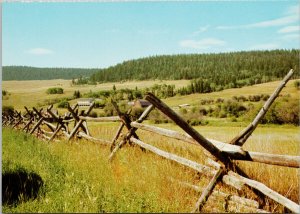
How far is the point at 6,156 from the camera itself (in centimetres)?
629

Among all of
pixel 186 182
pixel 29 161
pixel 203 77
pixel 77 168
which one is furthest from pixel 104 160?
pixel 203 77

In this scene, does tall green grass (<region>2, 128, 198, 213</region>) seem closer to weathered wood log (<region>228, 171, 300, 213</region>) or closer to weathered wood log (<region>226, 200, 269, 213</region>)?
weathered wood log (<region>226, 200, 269, 213</region>)

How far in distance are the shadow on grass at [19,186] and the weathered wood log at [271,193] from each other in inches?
83.3

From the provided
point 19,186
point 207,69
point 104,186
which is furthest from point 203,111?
point 104,186

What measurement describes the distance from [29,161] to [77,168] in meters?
1.06

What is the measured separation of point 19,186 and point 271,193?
2846 mm

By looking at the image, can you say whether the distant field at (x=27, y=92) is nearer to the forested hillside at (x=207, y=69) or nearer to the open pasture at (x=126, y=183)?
the forested hillside at (x=207, y=69)

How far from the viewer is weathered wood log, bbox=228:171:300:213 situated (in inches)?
114

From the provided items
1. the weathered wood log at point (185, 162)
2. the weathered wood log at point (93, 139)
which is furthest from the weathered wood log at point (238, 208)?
the weathered wood log at point (93, 139)

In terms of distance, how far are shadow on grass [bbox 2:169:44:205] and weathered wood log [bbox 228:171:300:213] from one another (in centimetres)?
212

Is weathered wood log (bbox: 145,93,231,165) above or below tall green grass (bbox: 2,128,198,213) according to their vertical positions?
above

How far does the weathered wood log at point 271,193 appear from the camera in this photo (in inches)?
114

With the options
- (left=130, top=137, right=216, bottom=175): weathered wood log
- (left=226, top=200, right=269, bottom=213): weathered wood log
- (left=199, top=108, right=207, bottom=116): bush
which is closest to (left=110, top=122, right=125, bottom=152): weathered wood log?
(left=130, top=137, right=216, bottom=175): weathered wood log

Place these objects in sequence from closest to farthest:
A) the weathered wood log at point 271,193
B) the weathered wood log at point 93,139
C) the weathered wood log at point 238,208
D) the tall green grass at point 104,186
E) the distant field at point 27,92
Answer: the weathered wood log at point 271,193, the weathered wood log at point 238,208, the tall green grass at point 104,186, the weathered wood log at point 93,139, the distant field at point 27,92
